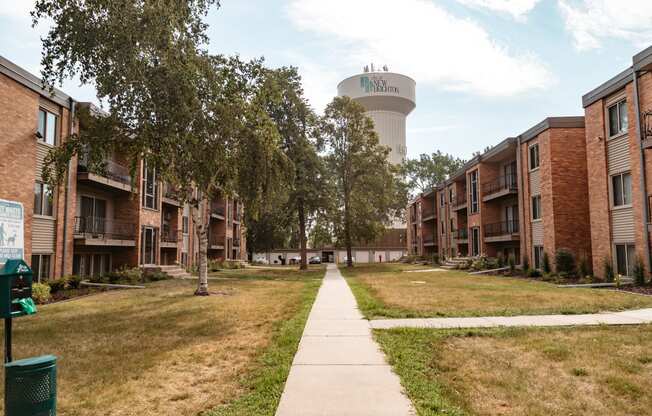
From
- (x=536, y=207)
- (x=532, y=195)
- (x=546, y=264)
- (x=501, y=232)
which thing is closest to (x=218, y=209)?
(x=501, y=232)

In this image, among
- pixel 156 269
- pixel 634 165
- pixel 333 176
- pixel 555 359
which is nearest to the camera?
pixel 555 359

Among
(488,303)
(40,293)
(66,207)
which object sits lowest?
(488,303)

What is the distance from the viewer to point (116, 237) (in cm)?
2467

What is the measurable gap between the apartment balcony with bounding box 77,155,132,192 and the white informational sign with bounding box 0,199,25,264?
15918mm

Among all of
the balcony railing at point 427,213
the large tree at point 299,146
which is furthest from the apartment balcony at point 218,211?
the balcony railing at point 427,213

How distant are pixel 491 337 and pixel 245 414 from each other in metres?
5.31

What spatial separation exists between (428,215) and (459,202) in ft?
44.6

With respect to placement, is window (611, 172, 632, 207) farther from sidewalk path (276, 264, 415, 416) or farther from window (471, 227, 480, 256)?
window (471, 227, 480, 256)

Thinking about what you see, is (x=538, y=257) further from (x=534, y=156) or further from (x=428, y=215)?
(x=428, y=215)

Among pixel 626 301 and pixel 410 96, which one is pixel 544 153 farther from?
pixel 410 96

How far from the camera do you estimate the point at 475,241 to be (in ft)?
123

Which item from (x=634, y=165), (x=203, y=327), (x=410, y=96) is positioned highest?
(x=410, y=96)

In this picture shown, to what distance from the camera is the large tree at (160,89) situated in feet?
41.3

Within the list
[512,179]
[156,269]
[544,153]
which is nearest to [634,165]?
[544,153]
